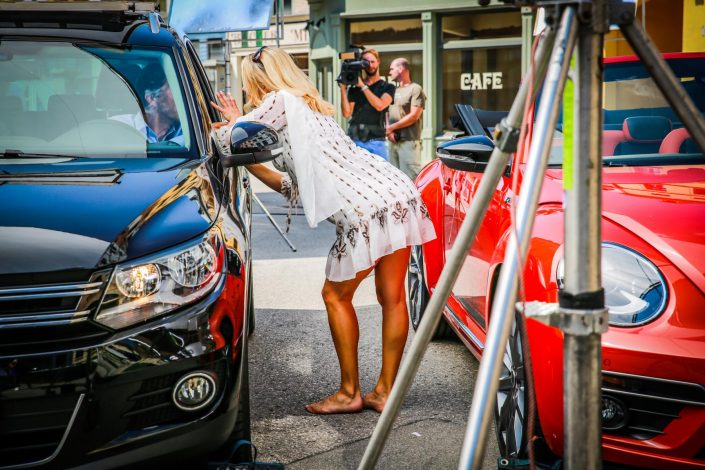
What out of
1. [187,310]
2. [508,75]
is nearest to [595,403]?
[187,310]

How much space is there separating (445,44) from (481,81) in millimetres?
1035

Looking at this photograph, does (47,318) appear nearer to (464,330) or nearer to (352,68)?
(464,330)

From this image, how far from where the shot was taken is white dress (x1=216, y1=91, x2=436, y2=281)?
4066mm

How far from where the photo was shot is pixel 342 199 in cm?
409

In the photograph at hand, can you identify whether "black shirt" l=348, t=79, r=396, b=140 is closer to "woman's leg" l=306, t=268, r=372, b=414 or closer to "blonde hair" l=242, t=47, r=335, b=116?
"blonde hair" l=242, t=47, r=335, b=116

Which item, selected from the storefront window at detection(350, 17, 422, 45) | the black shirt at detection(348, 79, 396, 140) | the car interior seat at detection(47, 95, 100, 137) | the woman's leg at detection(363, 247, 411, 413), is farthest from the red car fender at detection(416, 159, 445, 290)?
the storefront window at detection(350, 17, 422, 45)

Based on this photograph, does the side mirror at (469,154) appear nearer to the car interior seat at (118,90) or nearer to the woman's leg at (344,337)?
the woman's leg at (344,337)

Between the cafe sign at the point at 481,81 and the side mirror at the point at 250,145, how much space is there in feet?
46.4

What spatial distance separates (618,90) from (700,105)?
0.39 meters

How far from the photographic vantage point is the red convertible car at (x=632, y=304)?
2.75m

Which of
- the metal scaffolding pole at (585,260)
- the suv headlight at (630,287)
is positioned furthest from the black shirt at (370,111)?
the metal scaffolding pole at (585,260)

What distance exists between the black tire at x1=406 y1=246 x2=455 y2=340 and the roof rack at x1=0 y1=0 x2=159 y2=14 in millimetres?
2129

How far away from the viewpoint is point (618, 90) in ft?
14.8

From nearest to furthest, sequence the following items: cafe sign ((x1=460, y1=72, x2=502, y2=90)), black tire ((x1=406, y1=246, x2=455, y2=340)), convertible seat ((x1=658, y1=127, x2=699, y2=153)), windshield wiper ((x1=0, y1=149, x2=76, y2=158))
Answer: windshield wiper ((x1=0, y1=149, x2=76, y2=158))
convertible seat ((x1=658, y1=127, x2=699, y2=153))
black tire ((x1=406, y1=246, x2=455, y2=340))
cafe sign ((x1=460, y1=72, x2=502, y2=90))
